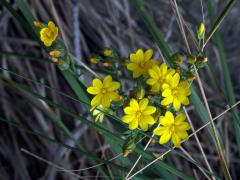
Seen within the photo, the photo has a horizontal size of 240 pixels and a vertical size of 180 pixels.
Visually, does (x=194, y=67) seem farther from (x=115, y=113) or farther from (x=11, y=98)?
(x=11, y=98)

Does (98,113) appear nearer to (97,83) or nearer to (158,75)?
(97,83)

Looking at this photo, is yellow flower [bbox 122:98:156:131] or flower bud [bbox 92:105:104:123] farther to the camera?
flower bud [bbox 92:105:104:123]

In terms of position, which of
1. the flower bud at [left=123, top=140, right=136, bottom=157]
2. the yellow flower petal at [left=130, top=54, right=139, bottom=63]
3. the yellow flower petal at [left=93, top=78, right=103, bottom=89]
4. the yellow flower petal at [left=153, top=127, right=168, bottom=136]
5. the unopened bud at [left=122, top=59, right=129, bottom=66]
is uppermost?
the unopened bud at [left=122, top=59, right=129, bottom=66]

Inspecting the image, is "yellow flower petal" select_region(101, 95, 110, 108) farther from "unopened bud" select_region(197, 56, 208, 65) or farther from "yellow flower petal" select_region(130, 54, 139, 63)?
"unopened bud" select_region(197, 56, 208, 65)

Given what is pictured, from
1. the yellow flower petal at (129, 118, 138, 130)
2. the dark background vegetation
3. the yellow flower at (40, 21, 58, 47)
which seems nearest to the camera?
the yellow flower petal at (129, 118, 138, 130)

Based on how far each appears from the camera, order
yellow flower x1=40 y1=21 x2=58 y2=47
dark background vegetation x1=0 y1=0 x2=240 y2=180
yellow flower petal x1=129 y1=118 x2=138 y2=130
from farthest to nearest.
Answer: dark background vegetation x1=0 y1=0 x2=240 y2=180 < yellow flower x1=40 y1=21 x2=58 y2=47 < yellow flower petal x1=129 y1=118 x2=138 y2=130

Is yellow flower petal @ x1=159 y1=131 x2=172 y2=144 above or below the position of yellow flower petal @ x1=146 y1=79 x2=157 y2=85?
below

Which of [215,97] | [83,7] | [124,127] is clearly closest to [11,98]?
[83,7]

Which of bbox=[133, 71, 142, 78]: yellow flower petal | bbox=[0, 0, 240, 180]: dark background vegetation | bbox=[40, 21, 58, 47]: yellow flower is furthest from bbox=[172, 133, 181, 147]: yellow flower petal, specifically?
bbox=[0, 0, 240, 180]: dark background vegetation
